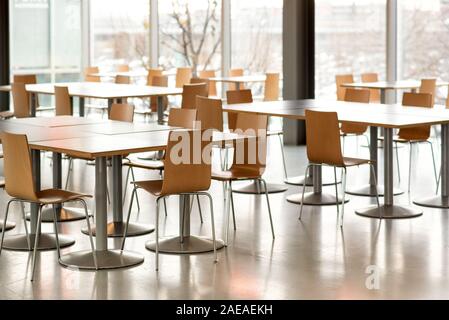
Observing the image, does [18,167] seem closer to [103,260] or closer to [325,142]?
[103,260]

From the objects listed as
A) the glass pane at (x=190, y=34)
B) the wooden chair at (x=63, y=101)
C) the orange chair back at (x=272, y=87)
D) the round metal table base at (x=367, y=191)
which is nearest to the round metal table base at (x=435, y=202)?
the round metal table base at (x=367, y=191)

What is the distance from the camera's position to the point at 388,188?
25.1 feet

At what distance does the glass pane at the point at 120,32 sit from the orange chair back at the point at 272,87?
4.05m

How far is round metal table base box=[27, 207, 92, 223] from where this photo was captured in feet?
24.0

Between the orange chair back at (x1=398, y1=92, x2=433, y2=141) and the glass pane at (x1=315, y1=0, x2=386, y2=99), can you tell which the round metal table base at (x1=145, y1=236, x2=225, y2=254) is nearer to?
the orange chair back at (x1=398, y1=92, x2=433, y2=141)

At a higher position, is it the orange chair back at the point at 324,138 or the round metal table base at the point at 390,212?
the orange chair back at the point at 324,138

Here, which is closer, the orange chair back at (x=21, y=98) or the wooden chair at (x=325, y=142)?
the wooden chair at (x=325, y=142)

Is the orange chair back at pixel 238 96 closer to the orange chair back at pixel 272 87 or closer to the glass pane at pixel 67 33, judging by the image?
the orange chair back at pixel 272 87

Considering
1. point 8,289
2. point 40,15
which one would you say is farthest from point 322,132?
point 40,15

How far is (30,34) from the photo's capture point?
15.5 meters

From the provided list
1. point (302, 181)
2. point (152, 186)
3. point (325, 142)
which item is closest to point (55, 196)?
point (152, 186)

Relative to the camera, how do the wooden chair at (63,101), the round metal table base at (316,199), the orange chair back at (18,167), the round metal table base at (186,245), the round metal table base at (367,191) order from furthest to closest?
the wooden chair at (63,101) < the round metal table base at (367,191) < the round metal table base at (316,199) < the round metal table base at (186,245) < the orange chair back at (18,167)

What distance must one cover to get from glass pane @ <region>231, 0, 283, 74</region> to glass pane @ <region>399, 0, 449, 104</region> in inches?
78.5

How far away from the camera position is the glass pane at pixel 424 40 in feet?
39.6
